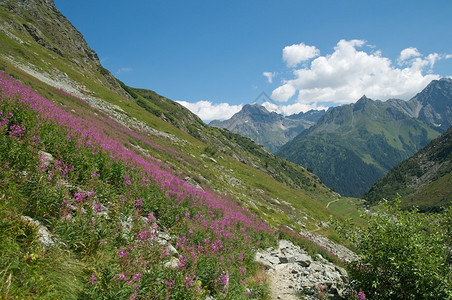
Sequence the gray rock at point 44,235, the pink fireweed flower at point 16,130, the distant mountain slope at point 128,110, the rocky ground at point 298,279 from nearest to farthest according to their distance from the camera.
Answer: the gray rock at point 44,235 < the pink fireweed flower at point 16,130 < the rocky ground at point 298,279 < the distant mountain slope at point 128,110

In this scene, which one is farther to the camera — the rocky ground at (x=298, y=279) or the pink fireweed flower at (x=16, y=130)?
the rocky ground at (x=298, y=279)

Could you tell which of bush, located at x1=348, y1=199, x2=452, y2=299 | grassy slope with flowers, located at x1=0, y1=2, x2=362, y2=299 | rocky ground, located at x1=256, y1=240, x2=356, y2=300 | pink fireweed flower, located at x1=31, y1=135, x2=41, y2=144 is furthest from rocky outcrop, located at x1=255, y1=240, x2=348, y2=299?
pink fireweed flower, located at x1=31, y1=135, x2=41, y2=144

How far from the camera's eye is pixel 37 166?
6.87 m

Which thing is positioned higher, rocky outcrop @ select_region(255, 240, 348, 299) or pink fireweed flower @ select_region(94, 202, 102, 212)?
pink fireweed flower @ select_region(94, 202, 102, 212)

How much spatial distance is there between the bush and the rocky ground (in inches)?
53.7

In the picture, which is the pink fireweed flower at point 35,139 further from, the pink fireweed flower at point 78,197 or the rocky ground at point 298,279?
the rocky ground at point 298,279

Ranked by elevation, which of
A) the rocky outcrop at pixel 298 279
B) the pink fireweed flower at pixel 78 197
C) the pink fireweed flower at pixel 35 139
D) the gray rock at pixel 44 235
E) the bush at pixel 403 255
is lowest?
the rocky outcrop at pixel 298 279

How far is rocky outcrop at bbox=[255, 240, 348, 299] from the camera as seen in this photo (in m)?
9.54

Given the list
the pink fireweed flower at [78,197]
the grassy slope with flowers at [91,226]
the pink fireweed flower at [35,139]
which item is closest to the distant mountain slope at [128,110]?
the grassy slope with flowers at [91,226]

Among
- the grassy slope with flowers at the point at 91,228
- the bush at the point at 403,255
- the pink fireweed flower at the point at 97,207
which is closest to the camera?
the grassy slope with flowers at the point at 91,228

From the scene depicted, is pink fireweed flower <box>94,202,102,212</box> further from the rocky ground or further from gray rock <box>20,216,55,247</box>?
the rocky ground

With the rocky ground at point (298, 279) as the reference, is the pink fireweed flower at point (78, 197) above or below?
above

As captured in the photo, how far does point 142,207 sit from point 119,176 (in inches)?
72.0

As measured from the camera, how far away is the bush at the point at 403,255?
261 inches
